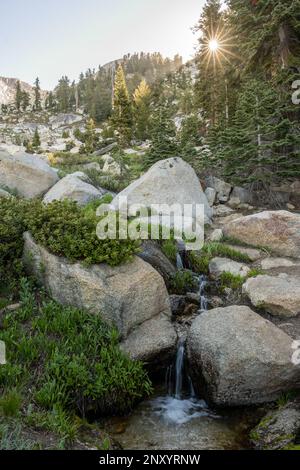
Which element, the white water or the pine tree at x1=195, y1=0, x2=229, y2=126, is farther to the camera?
the pine tree at x1=195, y1=0, x2=229, y2=126

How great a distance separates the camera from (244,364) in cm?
670

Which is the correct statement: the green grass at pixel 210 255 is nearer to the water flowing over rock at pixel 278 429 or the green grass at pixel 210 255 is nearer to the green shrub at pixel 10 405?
the water flowing over rock at pixel 278 429

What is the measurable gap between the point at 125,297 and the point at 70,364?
1.96 meters

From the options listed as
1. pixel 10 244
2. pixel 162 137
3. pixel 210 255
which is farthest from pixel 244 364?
pixel 162 137

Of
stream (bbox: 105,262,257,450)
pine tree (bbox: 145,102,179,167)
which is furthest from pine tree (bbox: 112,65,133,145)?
stream (bbox: 105,262,257,450)

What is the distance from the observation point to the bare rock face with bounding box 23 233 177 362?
7.54 meters

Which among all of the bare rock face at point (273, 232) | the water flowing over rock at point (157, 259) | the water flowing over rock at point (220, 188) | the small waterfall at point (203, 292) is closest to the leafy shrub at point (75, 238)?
the water flowing over rock at point (157, 259)

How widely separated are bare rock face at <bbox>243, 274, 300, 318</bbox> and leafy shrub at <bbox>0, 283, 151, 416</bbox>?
12.1 feet

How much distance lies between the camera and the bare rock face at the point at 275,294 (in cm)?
866

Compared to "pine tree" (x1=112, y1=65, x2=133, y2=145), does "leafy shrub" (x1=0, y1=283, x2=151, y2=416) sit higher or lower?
lower

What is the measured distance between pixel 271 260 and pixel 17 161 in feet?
39.4
